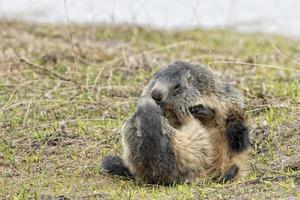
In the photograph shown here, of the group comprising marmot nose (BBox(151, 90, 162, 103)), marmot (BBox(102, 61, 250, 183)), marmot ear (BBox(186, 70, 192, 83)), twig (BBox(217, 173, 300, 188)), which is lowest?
twig (BBox(217, 173, 300, 188))

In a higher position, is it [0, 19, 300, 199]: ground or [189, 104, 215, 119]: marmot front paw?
[189, 104, 215, 119]: marmot front paw

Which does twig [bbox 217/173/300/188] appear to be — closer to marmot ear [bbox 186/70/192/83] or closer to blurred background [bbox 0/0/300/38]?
marmot ear [bbox 186/70/192/83]

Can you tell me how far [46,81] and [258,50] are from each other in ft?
10.7

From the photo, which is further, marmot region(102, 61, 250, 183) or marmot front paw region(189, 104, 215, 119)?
marmot front paw region(189, 104, 215, 119)

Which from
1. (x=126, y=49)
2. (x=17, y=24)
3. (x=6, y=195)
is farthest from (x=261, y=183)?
(x=17, y=24)

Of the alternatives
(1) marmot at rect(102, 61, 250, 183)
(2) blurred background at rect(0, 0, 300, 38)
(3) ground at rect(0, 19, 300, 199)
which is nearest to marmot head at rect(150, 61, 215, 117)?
(1) marmot at rect(102, 61, 250, 183)

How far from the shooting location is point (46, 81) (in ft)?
31.6

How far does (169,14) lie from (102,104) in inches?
151

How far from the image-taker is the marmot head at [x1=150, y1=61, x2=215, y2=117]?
6516mm

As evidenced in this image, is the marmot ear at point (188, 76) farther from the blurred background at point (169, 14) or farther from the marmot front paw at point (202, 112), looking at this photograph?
the blurred background at point (169, 14)

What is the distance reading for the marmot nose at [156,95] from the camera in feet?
21.2

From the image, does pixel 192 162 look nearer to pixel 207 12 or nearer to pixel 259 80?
pixel 259 80

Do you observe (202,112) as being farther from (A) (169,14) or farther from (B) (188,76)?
(A) (169,14)

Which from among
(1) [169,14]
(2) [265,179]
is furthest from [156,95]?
(1) [169,14]
